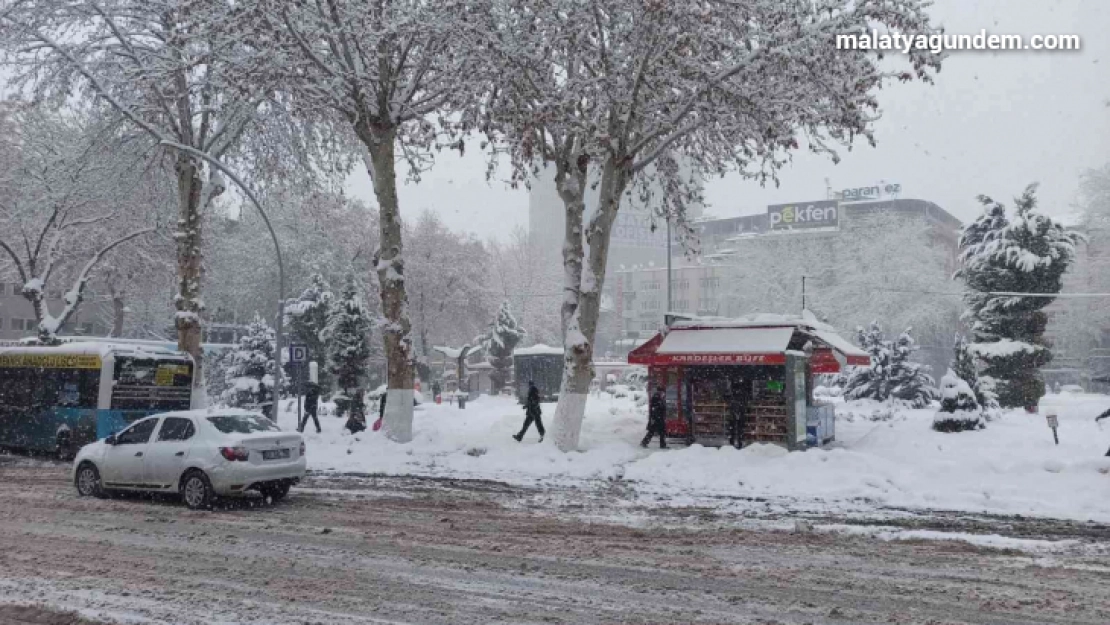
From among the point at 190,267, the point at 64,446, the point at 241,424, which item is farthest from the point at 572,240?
the point at 64,446

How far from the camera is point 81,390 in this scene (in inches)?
760

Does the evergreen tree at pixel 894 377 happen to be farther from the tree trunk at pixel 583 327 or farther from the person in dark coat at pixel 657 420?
the tree trunk at pixel 583 327

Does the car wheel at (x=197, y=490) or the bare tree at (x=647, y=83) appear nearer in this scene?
the car wheel at (x=197, y=490)

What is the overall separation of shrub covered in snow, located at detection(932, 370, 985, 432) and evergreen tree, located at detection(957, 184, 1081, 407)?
1017 centimetres

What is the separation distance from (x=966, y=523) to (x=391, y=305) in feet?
44.0

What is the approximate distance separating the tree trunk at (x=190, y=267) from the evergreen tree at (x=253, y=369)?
549 inches

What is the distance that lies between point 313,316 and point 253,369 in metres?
3.73

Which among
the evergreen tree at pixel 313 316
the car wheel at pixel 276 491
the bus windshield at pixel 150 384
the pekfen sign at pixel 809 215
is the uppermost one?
the pekfen sign at pixel 809 215

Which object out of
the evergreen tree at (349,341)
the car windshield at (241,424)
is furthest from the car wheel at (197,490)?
the evergreen tree at (349,341)

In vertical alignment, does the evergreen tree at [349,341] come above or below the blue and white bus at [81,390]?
above

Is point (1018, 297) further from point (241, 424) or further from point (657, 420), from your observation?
point (241, 424)

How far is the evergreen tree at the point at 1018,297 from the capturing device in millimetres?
31047

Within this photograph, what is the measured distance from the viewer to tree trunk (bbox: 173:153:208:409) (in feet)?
77.8

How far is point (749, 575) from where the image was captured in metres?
7.93
